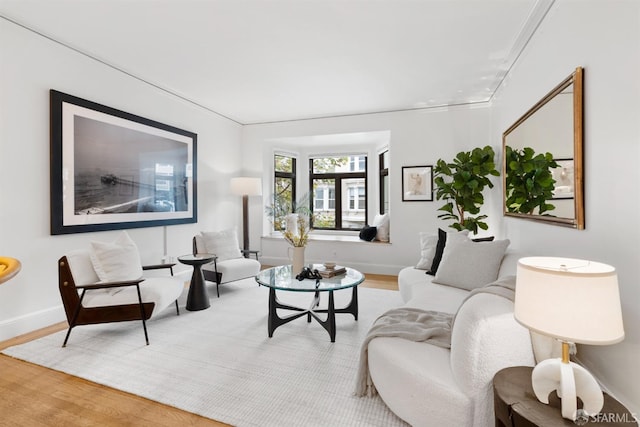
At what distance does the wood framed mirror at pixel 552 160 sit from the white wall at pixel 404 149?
5.70 feet

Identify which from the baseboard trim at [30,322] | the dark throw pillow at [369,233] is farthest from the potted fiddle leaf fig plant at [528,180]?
the baseboard trim at [30,322]

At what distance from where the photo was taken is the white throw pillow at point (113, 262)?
2.98m

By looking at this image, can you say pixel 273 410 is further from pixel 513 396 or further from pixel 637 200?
pixel 637 200

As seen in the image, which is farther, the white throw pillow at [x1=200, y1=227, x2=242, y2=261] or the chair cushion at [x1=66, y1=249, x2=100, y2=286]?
the white throw pillow at [x1=200, y1=227, x2=242, y2=261]

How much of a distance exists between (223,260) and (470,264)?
316cm

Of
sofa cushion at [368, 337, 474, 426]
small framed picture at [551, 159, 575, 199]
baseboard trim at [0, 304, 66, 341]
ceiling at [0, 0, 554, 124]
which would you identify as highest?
ceiling at [0, 0, 554, 124]

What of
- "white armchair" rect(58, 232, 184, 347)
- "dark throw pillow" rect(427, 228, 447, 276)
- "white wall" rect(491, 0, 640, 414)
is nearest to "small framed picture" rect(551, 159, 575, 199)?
"white wall" rect(491, 0, 640, 414)

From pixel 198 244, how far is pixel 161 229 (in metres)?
0.61

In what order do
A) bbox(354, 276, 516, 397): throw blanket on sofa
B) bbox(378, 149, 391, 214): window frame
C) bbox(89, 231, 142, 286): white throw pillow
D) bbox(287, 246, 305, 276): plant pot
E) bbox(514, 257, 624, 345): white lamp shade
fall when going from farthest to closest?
1. bbox(378, 149, 391, 214): window frame
2. bbox(287, 246, 305, 276): plant pot
3. bbox(89, 231, 142, 286): white throw pillow
4. bbox(354, 276, 516, 397): throw blanket on sofa
5. bbox(514, 257, 624, 345): white lamp shade

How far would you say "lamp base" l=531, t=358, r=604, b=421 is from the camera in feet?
3.69

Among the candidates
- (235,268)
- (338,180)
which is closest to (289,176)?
(338,180)

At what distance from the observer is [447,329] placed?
Answer: 201 centimetres

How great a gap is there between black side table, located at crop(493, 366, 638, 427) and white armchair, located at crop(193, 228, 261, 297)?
3.47m

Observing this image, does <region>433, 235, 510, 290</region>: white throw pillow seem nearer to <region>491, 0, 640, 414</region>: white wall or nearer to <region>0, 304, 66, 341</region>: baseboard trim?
<region>491, 0, 640, 414</region>: white wall
